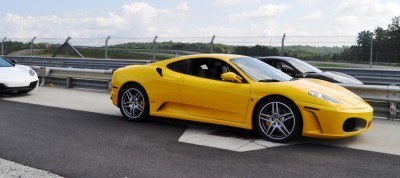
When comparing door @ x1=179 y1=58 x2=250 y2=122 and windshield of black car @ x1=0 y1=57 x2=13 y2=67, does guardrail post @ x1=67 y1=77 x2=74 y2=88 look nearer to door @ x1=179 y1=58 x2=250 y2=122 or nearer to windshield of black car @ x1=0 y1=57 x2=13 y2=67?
windshield of black car @ x1=0 y1=57 x2=13 y2=67

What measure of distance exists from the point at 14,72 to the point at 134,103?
15.4 ft

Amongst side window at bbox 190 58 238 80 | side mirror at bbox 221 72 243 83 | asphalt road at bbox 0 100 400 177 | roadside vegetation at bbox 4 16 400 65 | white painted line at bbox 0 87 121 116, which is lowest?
asphalt road at bbox 0 100 400 177

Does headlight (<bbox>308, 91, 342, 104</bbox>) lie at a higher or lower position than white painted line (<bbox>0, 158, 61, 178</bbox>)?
higher

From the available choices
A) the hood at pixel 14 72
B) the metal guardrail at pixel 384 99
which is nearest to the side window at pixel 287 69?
the metal guardrail at pixel 384 99

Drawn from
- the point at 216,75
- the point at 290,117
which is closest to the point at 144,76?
the point at 216,75

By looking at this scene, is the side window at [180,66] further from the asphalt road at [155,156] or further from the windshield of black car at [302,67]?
the windshield of black car at [302,67]

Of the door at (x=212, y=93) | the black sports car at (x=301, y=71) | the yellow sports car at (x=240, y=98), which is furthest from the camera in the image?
the black sports car at (x=301, y=71)

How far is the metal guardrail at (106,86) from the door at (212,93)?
10.00 feet

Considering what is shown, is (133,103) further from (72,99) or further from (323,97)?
(72,99)

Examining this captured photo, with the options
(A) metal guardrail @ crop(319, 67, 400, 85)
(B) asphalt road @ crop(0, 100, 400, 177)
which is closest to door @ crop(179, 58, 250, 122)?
(B) asphalt road @ crop(0, 100, 400, 177)

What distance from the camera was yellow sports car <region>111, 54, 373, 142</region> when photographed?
18.0ft

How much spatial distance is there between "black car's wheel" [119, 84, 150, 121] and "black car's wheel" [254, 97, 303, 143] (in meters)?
1.99

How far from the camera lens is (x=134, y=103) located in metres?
7.19

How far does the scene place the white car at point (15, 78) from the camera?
10.0 metres
